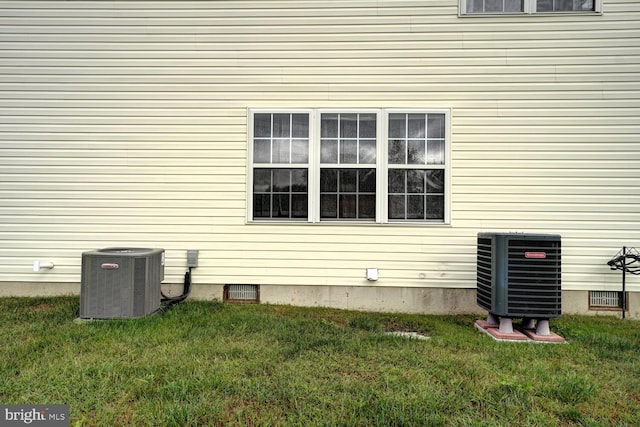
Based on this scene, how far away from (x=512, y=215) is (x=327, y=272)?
2571 mm

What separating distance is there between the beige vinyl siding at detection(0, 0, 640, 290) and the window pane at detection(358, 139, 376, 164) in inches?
20.1

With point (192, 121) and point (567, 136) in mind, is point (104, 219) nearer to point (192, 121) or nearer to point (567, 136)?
point (192, 121)

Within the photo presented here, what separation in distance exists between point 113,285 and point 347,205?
118 inches

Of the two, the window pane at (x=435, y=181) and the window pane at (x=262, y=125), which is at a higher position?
the window pane at (x=262, y=125)

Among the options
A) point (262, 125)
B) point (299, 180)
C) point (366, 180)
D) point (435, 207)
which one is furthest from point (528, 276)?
point (262, 125)

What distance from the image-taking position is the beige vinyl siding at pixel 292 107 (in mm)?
4758

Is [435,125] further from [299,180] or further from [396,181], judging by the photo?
[299,180]

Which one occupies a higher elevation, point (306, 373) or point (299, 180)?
point (299, 180)

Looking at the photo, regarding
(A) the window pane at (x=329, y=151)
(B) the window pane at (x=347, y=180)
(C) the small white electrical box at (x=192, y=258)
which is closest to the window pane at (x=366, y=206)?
(B) the window pane at (x=347, y=180)

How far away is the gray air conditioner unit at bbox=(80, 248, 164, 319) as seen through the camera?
13.4 feet

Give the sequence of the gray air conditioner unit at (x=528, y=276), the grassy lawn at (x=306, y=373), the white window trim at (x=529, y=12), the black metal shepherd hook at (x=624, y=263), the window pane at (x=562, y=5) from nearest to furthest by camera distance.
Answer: the grassy lawn at (x=306, y=373) → the gray air conditioner unit at (x=528, y=276) → the black metal shepherd hook at (x=624, y=263) → the white window trim at (x=529, y=12) → the window pane at (x=562, y=5)

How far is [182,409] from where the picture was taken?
7.52 feet

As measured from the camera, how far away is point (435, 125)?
194 inches

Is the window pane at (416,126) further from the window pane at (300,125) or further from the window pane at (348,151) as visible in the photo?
the window pane at (300,125)
